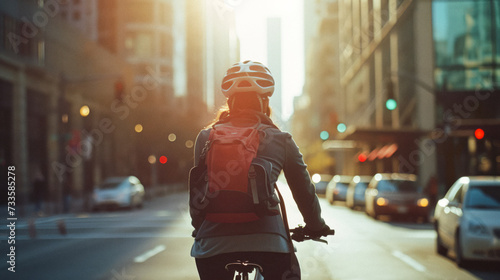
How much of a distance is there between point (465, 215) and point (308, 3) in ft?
489

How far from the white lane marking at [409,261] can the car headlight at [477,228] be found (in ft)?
3.32

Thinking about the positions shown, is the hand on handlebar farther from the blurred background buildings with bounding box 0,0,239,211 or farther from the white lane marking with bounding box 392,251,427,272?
the white lane marking with bounding box 392,251,427,272

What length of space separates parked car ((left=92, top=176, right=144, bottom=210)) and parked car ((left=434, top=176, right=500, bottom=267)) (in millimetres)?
20440

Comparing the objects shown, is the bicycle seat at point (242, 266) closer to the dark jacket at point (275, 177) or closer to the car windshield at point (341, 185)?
the dark jacket at point (275, 177)

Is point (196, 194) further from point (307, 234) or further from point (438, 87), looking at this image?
point (438, 87)

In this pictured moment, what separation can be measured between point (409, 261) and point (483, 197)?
5.72 ft

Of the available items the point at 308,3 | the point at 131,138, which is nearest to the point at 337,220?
the point at 131,138

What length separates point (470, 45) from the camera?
126 feet

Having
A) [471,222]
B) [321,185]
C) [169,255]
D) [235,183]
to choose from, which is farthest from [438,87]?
[235,183]

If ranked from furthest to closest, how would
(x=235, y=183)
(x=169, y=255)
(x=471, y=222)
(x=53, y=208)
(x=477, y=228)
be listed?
(x=53, y=208)
(x=169, y=255)
(x=471, y=222)
(x=477, y=228)
(x=235, y=183)

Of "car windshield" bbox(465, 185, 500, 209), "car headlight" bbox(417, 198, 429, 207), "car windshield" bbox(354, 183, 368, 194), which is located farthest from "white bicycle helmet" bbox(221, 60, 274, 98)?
Answer: "car windshield" bbox(354, 183, 368, 194)

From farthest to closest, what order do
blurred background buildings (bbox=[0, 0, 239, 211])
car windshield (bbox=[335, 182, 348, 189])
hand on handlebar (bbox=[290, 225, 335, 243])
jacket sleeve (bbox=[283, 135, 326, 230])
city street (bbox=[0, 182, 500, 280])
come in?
car windshield (bbox=[335, 182, 348, 189]), blurred background buildings (bbox=[0, 0, 239, 211]), city street (bbox=[0, 182, 500, 280]), hand on handlebar (bbox=[290, 225, 335, 243]), jacket sleeve (bbox=[283, 135, 326, 230])

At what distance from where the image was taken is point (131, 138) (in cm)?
6569

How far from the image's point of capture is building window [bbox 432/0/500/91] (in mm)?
38344
